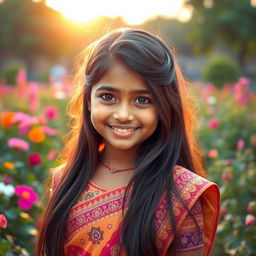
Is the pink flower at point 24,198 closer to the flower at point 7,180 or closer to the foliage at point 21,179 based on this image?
the foliage at point 21,179

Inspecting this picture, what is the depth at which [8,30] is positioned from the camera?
35.8 meters

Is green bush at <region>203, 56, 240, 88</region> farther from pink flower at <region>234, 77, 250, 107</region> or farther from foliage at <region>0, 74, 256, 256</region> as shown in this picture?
foliage at <region>0, 74, 256, 256</region>

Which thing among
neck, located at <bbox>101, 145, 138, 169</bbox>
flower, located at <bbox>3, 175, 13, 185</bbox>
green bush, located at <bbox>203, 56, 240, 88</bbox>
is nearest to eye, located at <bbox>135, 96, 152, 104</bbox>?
neck, located at <bbox>101, 145, 138, 169</bbox>

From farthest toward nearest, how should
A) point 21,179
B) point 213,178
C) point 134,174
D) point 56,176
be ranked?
point 213,178, point 21,179, point 56,176, point 134,174

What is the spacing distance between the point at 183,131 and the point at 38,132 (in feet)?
6.71

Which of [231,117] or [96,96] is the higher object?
[96,96]

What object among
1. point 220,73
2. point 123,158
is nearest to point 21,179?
point 123,158

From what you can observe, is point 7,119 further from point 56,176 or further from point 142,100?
point 142,100

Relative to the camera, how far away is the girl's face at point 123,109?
1533 mm

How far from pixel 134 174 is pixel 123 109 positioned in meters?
0.24

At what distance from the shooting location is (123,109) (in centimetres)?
153

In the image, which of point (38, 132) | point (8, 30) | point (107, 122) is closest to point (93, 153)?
point (107, 122)

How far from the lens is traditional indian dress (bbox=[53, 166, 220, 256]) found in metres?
1.54

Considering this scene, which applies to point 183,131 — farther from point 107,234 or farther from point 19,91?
point 19,91
